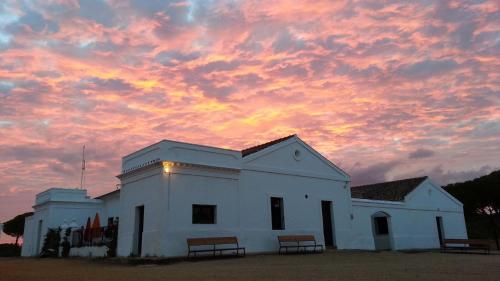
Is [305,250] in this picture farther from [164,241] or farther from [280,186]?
[164,241]

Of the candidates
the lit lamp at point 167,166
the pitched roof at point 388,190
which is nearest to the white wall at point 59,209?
the lit lamp at point 167,166

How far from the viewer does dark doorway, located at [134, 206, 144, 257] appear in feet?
59.3

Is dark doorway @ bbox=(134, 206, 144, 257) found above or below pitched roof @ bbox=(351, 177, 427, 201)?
below

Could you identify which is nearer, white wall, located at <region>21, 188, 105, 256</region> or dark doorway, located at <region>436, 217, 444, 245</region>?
white wall, located at <region>21, 188, 105, 256</region>

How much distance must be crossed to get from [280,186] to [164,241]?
268 inches

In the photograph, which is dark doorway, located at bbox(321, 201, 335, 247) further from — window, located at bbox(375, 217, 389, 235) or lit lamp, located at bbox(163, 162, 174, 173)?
lit lamp, located at bbox(163, 162, 174, 173)

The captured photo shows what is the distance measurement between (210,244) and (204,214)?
1.46m

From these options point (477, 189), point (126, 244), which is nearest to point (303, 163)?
point (126, 244)

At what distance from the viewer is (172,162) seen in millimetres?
17062

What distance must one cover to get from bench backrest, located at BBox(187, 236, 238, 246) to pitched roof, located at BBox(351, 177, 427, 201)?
15564mm

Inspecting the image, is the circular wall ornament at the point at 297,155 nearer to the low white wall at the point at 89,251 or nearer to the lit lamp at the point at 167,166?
the lit lamp at the point at 167,166

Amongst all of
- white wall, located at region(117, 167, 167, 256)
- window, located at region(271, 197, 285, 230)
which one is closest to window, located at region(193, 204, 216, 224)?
white wall, located at region(117, 167, 167, 256)

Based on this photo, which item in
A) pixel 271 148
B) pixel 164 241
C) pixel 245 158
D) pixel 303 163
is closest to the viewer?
pixel 164 241

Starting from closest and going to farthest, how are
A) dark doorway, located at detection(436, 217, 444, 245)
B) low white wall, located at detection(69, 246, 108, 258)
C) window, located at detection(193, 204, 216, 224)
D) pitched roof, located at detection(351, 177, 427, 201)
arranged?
window, located at detection(193, 204, 216, 224) < low white wall, located at detection(69, 246, 108, 258) < pitched roof, located at detection(351, 177, 427, 201) < dark doorway, located at detection(436, 217, 444, 245)
